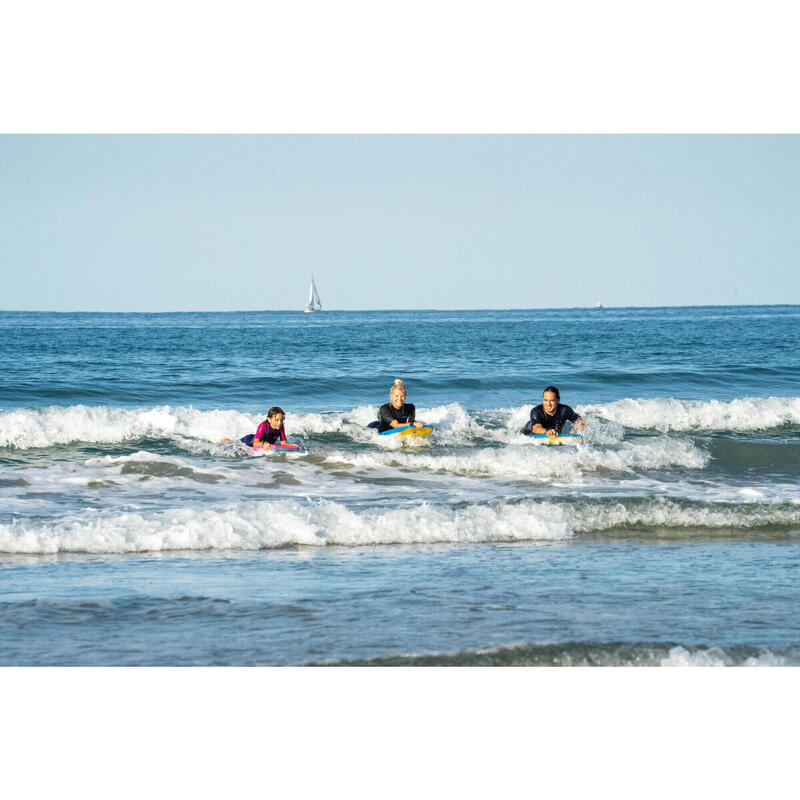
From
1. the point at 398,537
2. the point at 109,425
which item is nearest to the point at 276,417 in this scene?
the point at 109,425

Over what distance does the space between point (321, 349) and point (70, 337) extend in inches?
548

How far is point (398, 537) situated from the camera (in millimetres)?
8969

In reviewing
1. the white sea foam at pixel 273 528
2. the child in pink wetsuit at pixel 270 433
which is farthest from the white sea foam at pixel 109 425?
the white sea foam at pixel 273 528

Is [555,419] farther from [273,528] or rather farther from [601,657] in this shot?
[601,657]

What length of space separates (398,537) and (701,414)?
1159 centimetres

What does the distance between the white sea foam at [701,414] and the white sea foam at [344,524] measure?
8.38 meters

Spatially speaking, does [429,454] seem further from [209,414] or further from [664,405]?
[664,405]

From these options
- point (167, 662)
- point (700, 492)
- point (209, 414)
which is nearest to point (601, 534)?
point (700, 492)

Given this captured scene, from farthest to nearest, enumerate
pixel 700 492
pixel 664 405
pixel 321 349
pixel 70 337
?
pixel 70 337 → pixel 321 349 → pixel 664 405 → pixel 700 492

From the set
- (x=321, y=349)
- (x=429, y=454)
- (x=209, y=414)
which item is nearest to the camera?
(x=429, y=454)

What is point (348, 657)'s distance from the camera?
528 centimetres

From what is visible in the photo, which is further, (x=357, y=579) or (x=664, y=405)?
(x=664, y=405)

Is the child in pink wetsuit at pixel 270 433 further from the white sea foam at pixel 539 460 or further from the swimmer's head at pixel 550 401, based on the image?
the swimmer's head at pixel 550 401

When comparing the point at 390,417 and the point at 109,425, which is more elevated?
the point at 390,417
